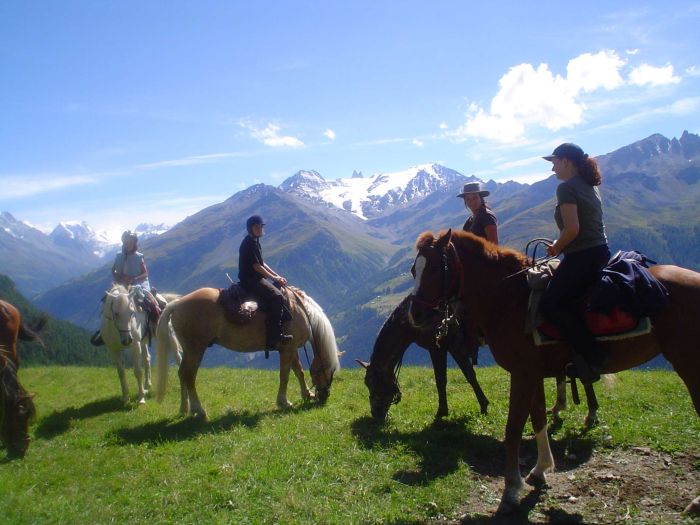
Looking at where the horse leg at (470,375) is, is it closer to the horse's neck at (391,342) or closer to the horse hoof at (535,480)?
the horse's neck at (391,342)

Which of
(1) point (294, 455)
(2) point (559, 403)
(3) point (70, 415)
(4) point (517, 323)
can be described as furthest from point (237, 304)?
(2) point (559, 403)

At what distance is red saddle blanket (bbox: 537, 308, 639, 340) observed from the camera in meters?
6.06

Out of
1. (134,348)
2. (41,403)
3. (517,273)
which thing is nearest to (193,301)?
(134,348)

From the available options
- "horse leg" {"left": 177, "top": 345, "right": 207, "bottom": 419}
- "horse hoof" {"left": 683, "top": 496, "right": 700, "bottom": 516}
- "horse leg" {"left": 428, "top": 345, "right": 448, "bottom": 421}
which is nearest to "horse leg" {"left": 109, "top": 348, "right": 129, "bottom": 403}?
"horse leg" {"left": 177, "top": 345, "right": 207, "bottom": 419}

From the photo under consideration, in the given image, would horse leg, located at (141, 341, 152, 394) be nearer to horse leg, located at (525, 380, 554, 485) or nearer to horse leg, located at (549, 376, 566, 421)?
horse leg, located at (549, 376, 566, 421)

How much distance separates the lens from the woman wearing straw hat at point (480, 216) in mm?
9281

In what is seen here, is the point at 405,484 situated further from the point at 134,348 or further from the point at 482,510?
the point at 134,348

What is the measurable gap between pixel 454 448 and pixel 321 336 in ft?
16.1

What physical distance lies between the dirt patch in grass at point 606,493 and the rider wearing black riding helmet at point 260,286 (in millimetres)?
5897

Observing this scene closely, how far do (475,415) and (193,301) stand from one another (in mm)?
6814

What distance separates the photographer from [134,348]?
1335 cm

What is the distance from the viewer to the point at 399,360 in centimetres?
1030

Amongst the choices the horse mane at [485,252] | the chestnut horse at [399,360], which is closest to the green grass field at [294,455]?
the chestnut horse at [399,360]

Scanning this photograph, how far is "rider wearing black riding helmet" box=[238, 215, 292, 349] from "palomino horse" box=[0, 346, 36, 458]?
4.77 metres
